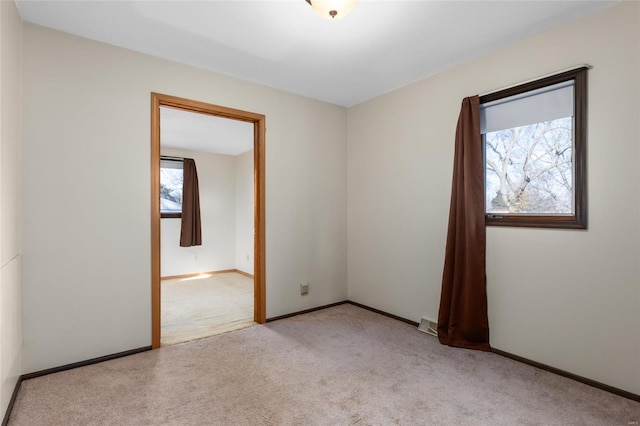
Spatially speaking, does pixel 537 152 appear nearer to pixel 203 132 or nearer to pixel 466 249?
pixel 466 249

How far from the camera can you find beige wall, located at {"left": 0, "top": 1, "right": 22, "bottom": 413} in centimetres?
168

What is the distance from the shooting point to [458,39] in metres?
2.42

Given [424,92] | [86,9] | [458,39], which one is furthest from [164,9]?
[424,92]

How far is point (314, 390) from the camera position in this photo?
204cm

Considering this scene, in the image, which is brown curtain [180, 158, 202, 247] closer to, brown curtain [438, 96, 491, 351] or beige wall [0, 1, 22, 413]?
beige wall [0, 1, 22, 413]

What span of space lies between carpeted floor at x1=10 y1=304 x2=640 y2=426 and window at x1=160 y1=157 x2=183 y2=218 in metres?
3.66

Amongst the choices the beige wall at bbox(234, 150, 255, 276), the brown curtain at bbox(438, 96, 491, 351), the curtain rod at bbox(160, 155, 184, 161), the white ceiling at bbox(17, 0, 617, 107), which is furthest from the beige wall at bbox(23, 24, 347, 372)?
the curtain rod at bbox(160, 155, 184, 161)

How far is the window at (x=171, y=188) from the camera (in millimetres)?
5742

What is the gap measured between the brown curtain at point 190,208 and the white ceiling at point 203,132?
16.7 inches

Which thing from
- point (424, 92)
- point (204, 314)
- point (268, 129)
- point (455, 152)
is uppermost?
point (424, 92)

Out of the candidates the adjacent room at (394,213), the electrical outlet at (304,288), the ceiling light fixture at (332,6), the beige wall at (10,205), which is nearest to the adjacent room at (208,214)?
the electrical outlet at (304,288)

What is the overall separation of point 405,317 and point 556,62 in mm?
2504

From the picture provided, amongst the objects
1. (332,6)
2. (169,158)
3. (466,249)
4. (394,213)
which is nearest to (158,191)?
(332,6)

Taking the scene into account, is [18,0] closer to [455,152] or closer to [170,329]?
[170,329]
